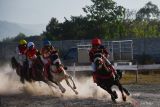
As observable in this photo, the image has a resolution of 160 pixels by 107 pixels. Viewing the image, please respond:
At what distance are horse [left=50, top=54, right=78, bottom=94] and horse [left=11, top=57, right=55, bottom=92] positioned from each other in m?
0.86

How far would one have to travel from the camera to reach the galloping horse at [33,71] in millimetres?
22719

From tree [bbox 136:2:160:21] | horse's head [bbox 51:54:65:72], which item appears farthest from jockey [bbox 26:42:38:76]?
tree [bbox 136:2:160:21]

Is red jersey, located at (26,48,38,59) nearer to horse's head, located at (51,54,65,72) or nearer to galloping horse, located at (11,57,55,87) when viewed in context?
galloping horse, located at (11,57,55,87)

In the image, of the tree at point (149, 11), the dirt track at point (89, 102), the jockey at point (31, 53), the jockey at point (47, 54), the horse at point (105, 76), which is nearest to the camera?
the dirt track at point (89, 102)

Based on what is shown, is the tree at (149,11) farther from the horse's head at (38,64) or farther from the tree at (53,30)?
the horse's head at (38,64)

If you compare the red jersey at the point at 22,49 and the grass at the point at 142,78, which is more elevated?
the red jersey at the point at 22,49

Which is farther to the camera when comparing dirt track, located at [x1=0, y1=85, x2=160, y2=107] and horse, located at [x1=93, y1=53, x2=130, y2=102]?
horse, located at [x1=93, y1=53, x2=130, y2=102]

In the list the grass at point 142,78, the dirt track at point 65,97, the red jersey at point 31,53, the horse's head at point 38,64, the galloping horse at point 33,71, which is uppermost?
the red jersey at point 31,53

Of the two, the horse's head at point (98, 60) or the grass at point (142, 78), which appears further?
the grass at point (142, 78)

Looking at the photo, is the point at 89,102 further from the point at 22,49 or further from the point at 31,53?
the point at 22,49

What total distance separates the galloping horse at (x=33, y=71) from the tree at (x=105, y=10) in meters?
54.5

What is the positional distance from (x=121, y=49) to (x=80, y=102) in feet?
92.3

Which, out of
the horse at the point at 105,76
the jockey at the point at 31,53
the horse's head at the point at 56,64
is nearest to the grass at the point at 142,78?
the jockey at the point at 31,53

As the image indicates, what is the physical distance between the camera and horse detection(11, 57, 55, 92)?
2272 cm
